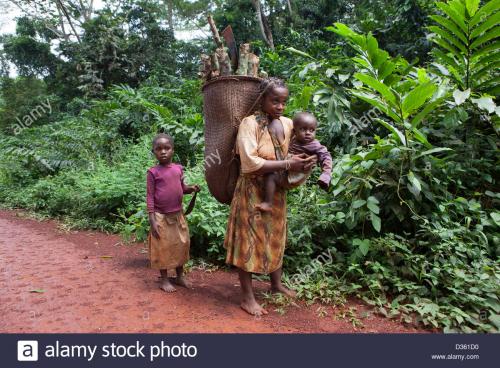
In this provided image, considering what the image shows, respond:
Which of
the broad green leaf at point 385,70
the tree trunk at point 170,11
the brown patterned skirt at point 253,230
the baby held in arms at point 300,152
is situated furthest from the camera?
the tree trunk at point 170,11

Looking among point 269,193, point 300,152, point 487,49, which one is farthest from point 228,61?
point 487,49

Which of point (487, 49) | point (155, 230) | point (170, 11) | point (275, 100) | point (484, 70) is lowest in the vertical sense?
point (155, 230)

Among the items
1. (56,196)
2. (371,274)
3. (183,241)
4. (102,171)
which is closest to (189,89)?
(102,171)

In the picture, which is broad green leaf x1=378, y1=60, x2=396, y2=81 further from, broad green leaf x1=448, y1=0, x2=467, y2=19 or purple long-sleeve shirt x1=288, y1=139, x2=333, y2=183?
purple long-sleeve shirt x1=288, y1=139, x2=333, y2=183

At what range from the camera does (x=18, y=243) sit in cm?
459

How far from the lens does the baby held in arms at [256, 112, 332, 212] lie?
2.44 metres

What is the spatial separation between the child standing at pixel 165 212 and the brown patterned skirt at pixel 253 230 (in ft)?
1.89

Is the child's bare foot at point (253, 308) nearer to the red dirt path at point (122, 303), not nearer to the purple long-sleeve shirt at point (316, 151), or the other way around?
the red dirt path at point (122, 303)

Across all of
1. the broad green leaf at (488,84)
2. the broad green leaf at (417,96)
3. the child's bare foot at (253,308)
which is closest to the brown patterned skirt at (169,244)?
the child's bare foot at (253,308)

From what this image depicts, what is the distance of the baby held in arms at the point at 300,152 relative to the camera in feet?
8.01

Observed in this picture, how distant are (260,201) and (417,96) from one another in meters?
1.50

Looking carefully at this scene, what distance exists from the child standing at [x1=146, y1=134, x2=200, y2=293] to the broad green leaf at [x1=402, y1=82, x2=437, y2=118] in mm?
1912

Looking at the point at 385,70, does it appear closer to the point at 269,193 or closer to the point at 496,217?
the point at 496,217

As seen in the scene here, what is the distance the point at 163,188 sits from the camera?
9.60 ft
